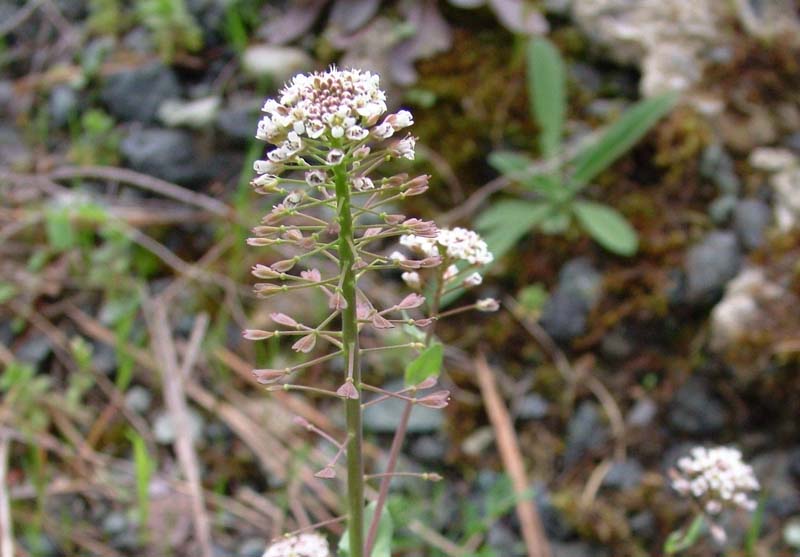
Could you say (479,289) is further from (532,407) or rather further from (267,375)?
(267,375)

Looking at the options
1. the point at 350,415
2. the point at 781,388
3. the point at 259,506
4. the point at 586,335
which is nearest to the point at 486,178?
the point at 586,335

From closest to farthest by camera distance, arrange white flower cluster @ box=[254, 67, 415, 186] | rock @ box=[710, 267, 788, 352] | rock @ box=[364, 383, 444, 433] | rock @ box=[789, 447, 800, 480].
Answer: white flower cluster @ box=[254, 67, 415, 186]
rock @ box=[789, 447, 800, 480]
rock @ box=[710, 267, 788, 352]
rock @ box=[364, 383, 444, 433]

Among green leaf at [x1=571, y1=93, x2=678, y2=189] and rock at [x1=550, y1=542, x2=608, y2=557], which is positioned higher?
green leaf at [x1=571, y1=93, x2=678, y2=189]

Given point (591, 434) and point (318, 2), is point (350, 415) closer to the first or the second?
point (591, 434)

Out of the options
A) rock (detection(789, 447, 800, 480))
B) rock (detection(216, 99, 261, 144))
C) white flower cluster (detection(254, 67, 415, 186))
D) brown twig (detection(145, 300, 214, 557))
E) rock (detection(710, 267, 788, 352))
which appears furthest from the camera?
rock (detection(216, 99, 261, 144))

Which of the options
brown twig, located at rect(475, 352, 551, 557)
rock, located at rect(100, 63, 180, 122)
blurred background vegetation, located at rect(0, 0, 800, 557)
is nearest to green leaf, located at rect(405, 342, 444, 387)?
blurred background vegetation, located at rect(0, 0, 800, 557)

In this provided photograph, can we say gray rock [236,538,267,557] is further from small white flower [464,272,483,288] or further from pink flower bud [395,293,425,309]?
pink flower bud [395,293,425,309]
